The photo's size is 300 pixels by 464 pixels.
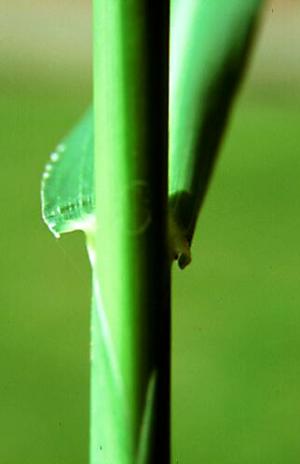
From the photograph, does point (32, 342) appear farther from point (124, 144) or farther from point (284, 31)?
point (284, 31)

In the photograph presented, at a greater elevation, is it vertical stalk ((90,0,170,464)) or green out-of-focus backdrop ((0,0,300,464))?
vertical stalk ((90,0,170,464))

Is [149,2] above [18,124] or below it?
above

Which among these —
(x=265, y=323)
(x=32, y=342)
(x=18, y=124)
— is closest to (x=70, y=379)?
(x=32, y=342)

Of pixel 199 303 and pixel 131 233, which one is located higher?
pixel 131 233

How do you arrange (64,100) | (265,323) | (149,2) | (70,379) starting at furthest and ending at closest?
1. (64,100)
2. (265,323)
3. (70,379)
4. (149,2)

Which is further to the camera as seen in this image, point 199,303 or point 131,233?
point 199,303
